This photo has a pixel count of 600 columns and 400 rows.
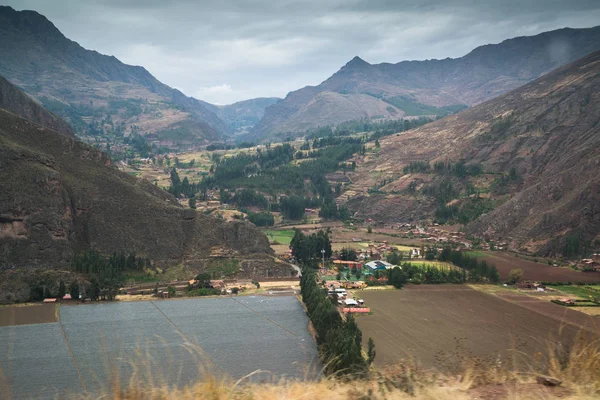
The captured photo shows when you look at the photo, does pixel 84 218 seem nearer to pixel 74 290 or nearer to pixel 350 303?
pixel 74 290

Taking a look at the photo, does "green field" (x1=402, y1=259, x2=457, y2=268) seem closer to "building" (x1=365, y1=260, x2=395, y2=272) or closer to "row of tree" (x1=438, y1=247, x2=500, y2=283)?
"row of tree" (x1=438, y1=247, x2=500, y2=283)

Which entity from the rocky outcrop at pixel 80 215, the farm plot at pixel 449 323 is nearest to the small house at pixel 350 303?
the farm plot at pixel 449 323

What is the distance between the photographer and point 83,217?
54.0 m

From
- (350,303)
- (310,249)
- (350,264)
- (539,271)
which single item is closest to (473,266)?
(539,271)

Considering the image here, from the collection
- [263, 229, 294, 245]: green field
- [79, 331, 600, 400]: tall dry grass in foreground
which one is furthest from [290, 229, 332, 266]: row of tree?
[79, 331, 600, 400]: tall dry grass in foreground

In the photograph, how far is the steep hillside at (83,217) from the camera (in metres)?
47.9

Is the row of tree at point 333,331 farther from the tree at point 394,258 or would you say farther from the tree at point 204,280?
the tree at point 394,258

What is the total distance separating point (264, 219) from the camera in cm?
9594

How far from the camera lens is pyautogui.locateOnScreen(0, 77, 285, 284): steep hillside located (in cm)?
4794

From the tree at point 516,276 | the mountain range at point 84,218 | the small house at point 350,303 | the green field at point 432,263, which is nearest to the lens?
the small house at point 350,303

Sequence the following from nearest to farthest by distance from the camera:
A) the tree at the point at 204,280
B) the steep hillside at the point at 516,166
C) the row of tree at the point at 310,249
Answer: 1. the tree at the point at 204,280
2. the row of tree at the point at 310,249
3. the steep hillside at the point at 516,166

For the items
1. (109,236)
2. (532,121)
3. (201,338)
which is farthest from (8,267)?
(532,121)

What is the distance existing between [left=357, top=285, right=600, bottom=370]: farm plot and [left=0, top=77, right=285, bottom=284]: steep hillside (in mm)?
18813

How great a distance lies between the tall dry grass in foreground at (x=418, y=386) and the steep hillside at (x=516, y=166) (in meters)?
63.6
